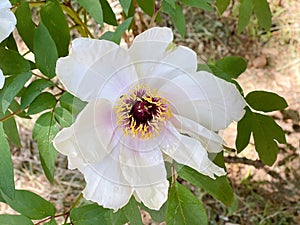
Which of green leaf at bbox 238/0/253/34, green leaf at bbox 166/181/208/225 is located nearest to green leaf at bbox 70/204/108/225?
green leaf at bbox 166/181/208/225

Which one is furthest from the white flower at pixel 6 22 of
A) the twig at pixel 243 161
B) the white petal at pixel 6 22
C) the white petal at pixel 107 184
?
the twig at pixel 243 161

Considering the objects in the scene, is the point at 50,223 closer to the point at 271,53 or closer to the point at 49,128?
the point at 49,128

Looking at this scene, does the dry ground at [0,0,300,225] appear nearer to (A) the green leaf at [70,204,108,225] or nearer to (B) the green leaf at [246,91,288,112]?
(B) the green leaf at [246,91,288,112]

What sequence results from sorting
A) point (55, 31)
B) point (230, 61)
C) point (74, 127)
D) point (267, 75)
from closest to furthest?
1. point (74, 127)
2. point (55, 31)
3. point (230, 61)
4. point (267, 75)

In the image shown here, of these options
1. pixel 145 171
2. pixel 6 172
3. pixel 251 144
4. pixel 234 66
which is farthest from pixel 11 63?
pixel 251 144

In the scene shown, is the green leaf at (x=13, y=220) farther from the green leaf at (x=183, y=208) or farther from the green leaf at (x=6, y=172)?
the green leaf at (x=183, y=208)

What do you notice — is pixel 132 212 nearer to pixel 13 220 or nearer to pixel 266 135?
pixel 13 220

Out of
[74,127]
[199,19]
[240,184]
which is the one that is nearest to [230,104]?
[74,127]
